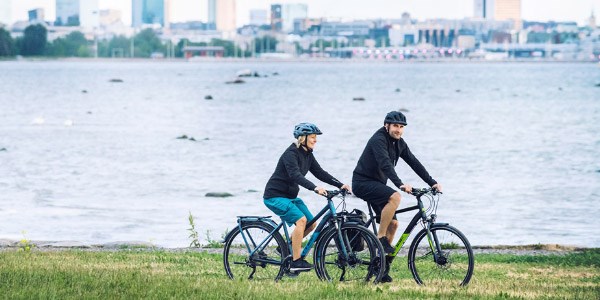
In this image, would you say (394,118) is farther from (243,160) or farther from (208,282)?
(243,160)

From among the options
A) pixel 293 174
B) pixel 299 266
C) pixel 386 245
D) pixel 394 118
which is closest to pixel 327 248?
pixel 299 266

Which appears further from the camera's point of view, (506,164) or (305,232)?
(506,164)

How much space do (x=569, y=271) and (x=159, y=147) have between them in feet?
146

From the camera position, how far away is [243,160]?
51.9m

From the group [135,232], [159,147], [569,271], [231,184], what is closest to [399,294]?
[569,271]

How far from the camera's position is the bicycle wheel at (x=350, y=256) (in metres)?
12.9

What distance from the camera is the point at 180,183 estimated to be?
1631 inches

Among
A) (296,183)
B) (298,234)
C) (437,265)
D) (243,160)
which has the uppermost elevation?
(296,183)

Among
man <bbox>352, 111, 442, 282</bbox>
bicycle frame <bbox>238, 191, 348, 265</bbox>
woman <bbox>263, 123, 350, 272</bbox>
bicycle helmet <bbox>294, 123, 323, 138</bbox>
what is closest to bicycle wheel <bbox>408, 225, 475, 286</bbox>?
man <bbox>352, 111, 442, 282</bbox>

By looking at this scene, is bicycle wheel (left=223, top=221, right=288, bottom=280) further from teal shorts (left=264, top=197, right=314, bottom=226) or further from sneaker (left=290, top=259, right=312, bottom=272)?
teal shorts (left=264, top=197, right=314, bottom=226)

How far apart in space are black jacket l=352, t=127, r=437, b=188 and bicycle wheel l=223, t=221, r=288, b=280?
1.09 meters

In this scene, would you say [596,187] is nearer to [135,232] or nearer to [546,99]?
[135,232]

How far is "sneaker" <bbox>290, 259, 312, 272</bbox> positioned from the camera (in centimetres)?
1327

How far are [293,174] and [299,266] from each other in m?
1.08
